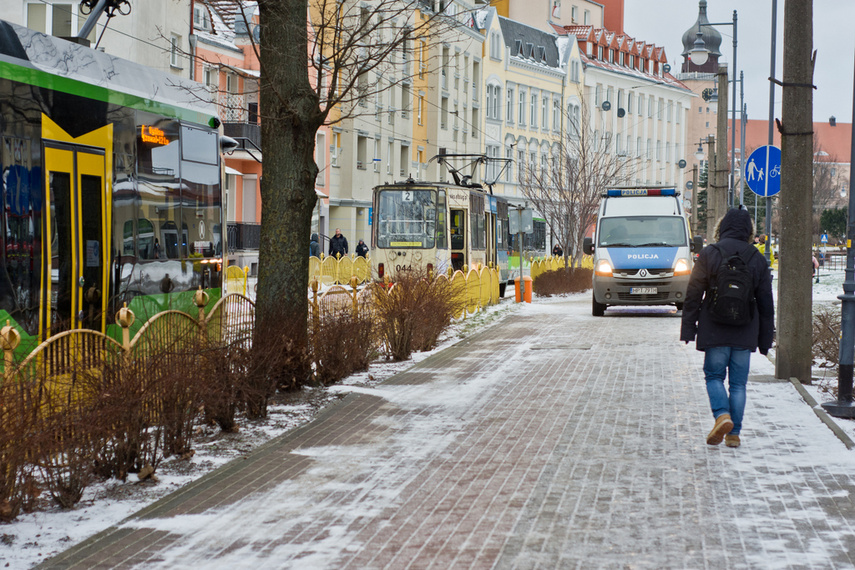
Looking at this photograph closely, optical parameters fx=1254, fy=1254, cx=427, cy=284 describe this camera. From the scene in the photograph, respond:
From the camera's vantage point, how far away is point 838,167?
162625 millimetres

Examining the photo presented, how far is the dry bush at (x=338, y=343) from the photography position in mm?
12742

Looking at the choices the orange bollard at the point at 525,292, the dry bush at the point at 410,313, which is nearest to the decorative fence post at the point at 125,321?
the dry bush at the point at 410,313

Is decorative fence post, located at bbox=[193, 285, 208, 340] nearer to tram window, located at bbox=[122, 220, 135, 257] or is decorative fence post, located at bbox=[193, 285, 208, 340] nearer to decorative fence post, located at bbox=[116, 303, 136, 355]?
decorative fence post, located at bbox=[116, 303, 136, 355]

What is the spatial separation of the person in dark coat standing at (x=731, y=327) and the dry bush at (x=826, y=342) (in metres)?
4.95

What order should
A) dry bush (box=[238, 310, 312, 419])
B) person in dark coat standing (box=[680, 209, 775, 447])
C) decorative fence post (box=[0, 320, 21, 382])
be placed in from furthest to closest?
1. dry bush (box=[238, 310, 312, 419])
2. person in dark coat standing (box=[680, 209, 775, 447])
3. decorative fence post (box=[0, 320, 21, 382])

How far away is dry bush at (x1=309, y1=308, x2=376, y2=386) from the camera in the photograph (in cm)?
1274

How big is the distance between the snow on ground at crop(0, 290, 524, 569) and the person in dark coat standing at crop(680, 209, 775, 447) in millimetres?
3340

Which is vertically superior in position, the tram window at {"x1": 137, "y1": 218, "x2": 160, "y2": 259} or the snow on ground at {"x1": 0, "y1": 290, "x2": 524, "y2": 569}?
the tram window at {"x1": 137, "y1": 218, "x2": 160, "y2": 259}

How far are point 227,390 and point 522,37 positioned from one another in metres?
83.9

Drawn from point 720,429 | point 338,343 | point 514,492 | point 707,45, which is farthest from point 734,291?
point 707,45

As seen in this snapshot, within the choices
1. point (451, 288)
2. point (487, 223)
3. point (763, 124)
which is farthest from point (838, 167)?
point (451, 288)

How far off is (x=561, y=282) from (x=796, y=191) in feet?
86.0

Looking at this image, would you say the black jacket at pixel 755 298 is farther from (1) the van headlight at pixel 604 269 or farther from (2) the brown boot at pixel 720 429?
(1) the van headlight at pixel 604 269

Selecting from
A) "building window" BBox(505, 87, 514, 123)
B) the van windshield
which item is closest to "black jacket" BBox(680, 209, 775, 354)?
the van windshield
